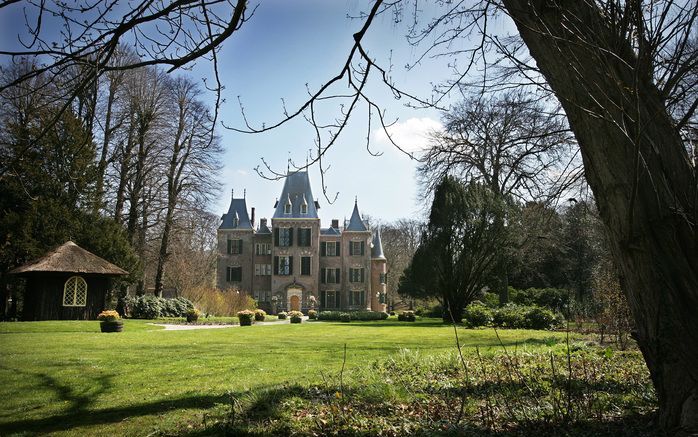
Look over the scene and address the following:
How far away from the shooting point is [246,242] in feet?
150

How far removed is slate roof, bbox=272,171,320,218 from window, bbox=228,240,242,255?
4.35 metres

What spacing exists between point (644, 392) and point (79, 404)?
5.94 m

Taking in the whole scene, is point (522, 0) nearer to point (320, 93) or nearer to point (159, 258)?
point (320, 93)

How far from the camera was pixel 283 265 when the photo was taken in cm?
4425

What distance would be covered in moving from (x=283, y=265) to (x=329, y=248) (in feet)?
14.9

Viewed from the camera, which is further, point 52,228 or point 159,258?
point 159,258

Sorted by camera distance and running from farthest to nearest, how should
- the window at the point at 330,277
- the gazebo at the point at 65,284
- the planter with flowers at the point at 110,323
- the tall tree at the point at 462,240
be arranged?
1. the window at the point at 330,277
2. the tall tree at the point at 462,240
3. the gazebo at the point at 65,284
4. the planter with flowers at the point at 110,323

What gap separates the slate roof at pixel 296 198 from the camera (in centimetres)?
4450

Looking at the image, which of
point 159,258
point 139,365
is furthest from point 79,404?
point 159,258

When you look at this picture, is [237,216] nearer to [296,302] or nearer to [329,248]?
[329,248]

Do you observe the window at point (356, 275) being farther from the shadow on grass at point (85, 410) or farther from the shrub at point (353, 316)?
the shadow on grass at point (85, 410)

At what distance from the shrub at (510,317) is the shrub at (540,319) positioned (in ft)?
0.76

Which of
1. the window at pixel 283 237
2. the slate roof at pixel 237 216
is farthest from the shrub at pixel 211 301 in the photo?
the slate roof at pixel 237 216

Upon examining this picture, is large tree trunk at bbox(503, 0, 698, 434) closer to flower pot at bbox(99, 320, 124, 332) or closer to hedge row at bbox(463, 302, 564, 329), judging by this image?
flower pot at bbox(99, 320, 124, 332)
